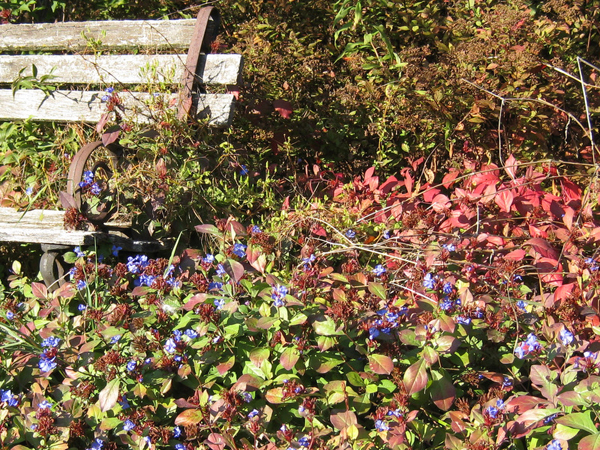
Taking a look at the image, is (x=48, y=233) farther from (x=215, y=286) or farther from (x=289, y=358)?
(x=289, y=358)

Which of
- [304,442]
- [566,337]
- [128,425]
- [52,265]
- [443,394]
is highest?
[566,337]

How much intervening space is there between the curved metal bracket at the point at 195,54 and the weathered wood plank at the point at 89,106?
2.3 inches

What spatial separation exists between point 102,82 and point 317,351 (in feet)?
7.16

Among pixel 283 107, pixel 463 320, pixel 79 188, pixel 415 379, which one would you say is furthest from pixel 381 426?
pixel 283 107

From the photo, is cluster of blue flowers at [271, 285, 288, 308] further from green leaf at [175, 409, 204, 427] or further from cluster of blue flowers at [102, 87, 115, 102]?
cluster of blue flowers at [102, 87, 115, 102]

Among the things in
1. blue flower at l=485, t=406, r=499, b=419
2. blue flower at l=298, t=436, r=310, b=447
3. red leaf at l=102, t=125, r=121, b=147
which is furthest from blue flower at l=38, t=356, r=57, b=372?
blue flower at l=485, t=406, r=499, b=419

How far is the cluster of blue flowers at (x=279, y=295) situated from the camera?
6.11ft

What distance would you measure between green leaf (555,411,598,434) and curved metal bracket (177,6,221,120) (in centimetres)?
212

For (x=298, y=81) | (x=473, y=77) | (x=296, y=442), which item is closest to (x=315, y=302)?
(x=296, y=442)

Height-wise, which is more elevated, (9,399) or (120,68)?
(120,68)

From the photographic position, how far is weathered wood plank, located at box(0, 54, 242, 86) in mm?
3078

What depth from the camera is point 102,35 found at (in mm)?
3412

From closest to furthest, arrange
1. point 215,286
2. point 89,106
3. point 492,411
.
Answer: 1. point 492,411
2. point 215,286
3. point 89,106

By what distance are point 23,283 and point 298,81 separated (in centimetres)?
199
